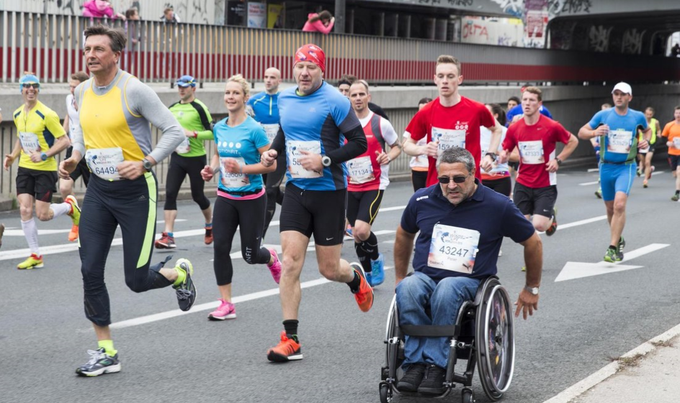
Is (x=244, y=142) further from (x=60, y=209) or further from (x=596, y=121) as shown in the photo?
(x=596, y=121)

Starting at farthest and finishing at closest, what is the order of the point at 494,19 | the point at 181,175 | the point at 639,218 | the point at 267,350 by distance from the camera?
the point at 494,19
the point at 639,218
the point at 181,175
the point at 267,350

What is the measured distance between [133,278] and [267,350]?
1092mm

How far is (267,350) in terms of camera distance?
730 cm

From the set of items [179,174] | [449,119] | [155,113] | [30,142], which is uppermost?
[155,113]

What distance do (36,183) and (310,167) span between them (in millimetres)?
5187

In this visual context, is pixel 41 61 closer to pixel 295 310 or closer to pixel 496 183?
pixel 496 183

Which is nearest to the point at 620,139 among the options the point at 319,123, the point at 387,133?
the point at 387,133

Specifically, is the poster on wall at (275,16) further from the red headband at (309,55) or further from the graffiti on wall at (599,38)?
the red headband at (309,55)

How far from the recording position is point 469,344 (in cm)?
573

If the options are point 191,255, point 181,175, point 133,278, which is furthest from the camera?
point 181,175

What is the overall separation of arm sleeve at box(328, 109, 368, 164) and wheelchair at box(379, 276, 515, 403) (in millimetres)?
1545

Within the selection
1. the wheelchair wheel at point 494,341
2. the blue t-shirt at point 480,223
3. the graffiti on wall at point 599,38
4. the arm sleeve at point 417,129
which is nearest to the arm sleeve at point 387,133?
the arm sleeve at point 417,129

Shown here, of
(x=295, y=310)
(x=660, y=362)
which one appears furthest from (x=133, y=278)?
(x=660, y=362)

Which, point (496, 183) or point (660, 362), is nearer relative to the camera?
point (660, 362)
